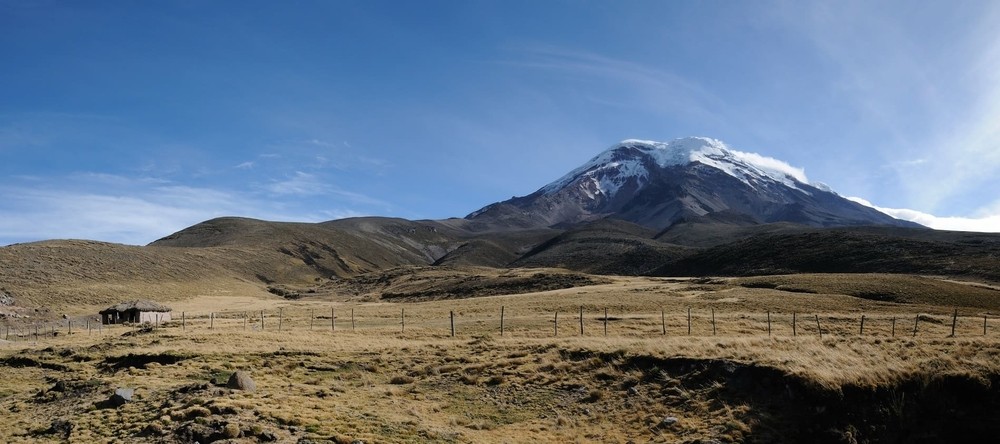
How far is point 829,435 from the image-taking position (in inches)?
619

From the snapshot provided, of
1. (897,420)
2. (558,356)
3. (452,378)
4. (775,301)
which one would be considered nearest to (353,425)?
(452,378)

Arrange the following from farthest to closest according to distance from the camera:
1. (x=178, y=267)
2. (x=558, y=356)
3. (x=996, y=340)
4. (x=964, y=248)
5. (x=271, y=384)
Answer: (x=178, y=267) → (x=964, y=248) → (x=558, y=356) → (x=271, y=384) → (x=996, y=340)

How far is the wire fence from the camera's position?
35.8m

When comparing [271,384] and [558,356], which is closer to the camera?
[271,384]

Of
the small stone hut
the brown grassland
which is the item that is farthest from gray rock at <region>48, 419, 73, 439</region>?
the small stone hut

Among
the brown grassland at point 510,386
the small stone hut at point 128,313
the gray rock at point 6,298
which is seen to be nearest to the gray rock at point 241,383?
the brown grassland at point 510,386

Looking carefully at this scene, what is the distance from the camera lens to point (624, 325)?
4116cm

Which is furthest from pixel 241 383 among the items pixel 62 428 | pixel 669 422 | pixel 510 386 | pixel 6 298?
pixel 6 298

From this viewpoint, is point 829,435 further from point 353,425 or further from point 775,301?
point 775,301

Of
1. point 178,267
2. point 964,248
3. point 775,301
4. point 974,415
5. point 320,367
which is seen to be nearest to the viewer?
point 974,415

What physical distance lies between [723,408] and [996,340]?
1137 cm

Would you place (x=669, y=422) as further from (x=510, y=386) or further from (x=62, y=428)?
(x=62, y=428)

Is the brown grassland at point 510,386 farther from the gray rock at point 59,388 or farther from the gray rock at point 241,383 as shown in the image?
the gray rock at point 241,383

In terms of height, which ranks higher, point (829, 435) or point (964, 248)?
point (964, 248)
